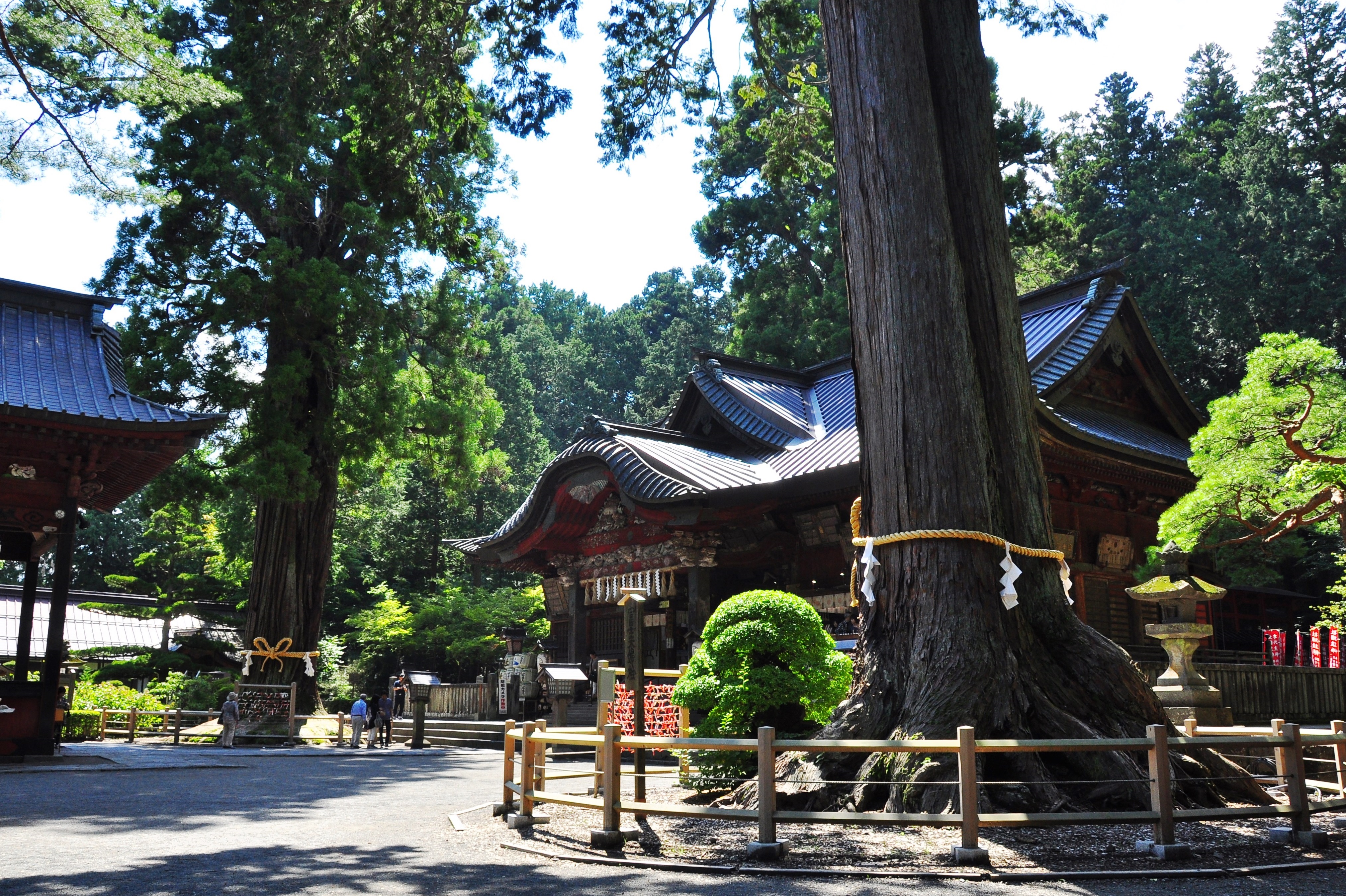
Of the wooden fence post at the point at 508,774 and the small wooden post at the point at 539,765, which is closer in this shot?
the small wooden post at the point at 539,765

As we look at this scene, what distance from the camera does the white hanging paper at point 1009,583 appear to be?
7.82m

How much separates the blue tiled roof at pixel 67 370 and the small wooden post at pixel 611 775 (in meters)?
10.4

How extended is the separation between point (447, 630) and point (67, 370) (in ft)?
58.7

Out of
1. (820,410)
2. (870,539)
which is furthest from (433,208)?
(820,410)

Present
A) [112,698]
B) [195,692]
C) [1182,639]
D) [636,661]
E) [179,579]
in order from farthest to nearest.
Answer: [179,579] < [195,692] < [112,698] < [1182,639] < [636,661]

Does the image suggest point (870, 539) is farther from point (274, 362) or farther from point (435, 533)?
point (435, 533)

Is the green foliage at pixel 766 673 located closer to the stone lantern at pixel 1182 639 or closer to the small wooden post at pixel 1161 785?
the small wooden post at pixel 1161 785

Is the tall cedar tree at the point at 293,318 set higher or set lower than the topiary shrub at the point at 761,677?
higher

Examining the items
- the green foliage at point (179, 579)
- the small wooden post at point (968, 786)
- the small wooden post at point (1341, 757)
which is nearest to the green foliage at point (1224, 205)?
the small wooden post at point (1341, 757)

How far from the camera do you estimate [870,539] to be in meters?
8.50

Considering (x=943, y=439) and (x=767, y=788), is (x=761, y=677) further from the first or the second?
(x=767, y=788)

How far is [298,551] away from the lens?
22.0 metres

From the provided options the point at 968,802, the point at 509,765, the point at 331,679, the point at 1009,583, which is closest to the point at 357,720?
the point at 509,765

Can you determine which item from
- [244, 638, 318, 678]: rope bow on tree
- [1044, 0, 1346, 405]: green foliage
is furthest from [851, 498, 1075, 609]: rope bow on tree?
[1044, 0, 1346, 405]: green foliage
